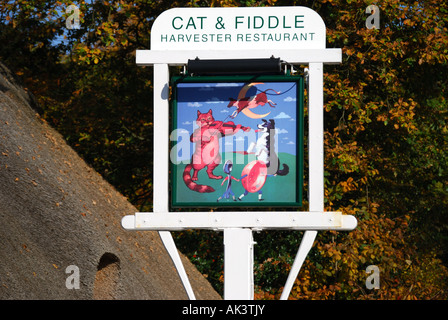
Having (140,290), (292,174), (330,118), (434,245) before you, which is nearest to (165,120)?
(292,174)

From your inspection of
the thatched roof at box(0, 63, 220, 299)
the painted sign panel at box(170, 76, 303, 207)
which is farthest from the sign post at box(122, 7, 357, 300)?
the thatched roof at box(0, 63, 220, 299)

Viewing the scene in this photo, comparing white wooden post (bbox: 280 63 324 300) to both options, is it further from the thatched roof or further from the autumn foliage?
the autumn foliage

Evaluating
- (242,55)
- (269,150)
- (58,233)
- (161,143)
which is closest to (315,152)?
(269,150)

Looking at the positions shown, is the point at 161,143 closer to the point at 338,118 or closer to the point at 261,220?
the point at 261,220

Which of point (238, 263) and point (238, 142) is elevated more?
point (238, 142)

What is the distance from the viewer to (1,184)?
11797mm

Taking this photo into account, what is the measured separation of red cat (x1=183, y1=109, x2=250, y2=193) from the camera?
6.89m

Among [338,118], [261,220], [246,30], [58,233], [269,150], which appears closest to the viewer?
[261,220]

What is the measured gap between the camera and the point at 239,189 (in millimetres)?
6883

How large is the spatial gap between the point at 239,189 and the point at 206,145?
0.49 meters

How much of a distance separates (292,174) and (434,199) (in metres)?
15.3

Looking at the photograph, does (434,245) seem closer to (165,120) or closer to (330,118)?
(330,118)

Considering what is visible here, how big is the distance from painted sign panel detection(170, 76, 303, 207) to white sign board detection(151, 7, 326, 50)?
317 millimetres

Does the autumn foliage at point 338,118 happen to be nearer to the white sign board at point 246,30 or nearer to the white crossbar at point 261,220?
the white sign board at point 246,30
